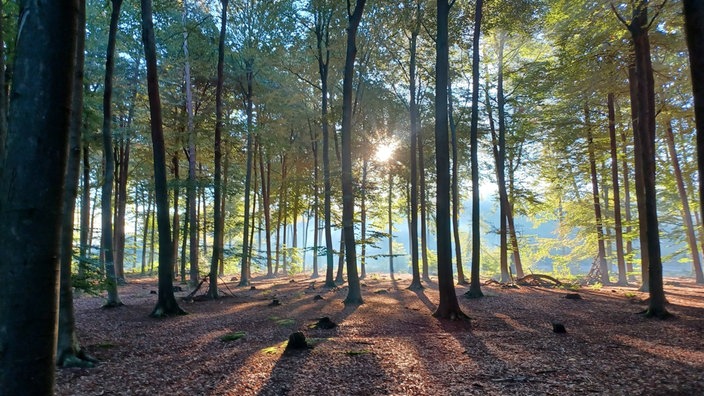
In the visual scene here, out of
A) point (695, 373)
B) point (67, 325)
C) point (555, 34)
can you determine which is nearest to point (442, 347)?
point (695, 373)

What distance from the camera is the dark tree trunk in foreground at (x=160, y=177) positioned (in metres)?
8.96

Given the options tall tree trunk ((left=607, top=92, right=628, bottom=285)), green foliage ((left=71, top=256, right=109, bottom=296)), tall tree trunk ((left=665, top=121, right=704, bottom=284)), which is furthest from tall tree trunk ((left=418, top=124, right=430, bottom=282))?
green foliage ((left=71, top=256, right=109, bottom=296))

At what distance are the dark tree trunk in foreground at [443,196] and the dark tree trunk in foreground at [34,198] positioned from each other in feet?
24.9

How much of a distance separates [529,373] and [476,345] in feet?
5.38

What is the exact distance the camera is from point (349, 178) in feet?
36.4

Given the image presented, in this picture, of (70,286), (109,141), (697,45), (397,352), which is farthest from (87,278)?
(697,45)

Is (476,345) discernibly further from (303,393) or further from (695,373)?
(303,393)

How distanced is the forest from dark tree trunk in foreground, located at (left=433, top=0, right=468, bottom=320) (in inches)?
2.0

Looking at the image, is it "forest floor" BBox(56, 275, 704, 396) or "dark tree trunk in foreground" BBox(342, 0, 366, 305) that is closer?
"forest floor" BBox(56, 275, 704, 396)

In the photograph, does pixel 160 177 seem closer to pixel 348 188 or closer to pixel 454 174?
pixel 348 188

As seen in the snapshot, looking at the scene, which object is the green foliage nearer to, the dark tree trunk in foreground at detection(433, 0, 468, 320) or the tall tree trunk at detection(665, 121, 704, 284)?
the dark tree trunk in foreground at detection(433, 0, 468, 320)

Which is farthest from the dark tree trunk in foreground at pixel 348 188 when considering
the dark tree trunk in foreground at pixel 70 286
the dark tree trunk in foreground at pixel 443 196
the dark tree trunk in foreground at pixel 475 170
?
the dark tree trunk in foreground at pixel 70 286

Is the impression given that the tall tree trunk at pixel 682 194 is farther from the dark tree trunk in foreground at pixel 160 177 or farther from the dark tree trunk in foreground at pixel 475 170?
the dark tree trunk in foreground at pixel 160 177

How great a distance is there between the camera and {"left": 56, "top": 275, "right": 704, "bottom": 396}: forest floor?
423 centimetres
